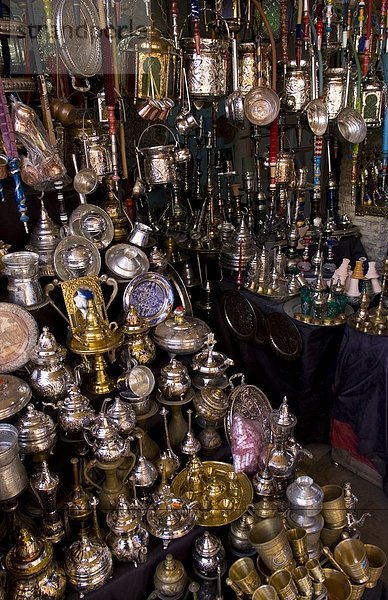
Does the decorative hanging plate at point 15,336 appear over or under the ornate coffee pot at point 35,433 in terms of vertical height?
over

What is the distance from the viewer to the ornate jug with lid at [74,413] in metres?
1.50

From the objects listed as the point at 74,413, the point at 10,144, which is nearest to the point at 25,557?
the point at 74,413

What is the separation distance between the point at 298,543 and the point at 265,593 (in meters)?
0.16

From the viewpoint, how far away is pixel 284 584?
4.06 ft

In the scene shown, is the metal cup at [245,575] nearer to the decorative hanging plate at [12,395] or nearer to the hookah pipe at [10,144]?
the decorative hanging plate at [12,395]

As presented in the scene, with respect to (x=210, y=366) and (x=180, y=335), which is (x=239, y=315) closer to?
(x=180, y=335)

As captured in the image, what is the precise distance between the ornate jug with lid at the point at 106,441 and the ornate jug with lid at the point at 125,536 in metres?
0.12

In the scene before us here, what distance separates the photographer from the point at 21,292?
5.56 ft

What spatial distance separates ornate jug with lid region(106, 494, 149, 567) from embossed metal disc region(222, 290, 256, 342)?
1.49 m

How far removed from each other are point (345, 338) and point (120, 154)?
1433 millimetres

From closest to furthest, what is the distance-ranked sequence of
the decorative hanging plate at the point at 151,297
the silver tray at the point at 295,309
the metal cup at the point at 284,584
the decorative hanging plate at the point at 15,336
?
the metal cup at the point at 284,584 → the decorative hanging plate at the point at 15,336 → the decorative hanging plate at the point at 151,297 → the silver tray at the point at 295,309

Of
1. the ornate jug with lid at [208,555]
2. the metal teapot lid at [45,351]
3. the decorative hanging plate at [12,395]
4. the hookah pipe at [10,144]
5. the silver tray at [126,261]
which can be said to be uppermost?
the hookah pipe at [10,144]

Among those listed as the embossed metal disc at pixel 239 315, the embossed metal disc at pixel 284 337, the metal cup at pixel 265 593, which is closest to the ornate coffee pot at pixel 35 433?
the metal cup at pixel 265 593

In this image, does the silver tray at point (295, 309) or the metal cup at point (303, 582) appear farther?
the silver tray at point (295, 309)
